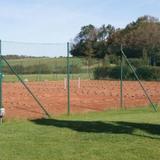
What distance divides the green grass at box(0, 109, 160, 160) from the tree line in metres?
40.2

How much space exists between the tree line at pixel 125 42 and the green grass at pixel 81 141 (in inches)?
1583

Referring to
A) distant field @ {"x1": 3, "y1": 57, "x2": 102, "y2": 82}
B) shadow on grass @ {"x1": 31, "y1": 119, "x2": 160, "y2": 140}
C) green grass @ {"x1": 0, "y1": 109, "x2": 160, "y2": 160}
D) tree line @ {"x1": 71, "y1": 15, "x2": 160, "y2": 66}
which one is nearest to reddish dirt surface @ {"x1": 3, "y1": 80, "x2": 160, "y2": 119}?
shadow on grass @ {"x1": 31, "y1": 119, "x2": 160, "y2": 140}

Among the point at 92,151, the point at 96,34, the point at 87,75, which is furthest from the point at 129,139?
the point at 96,34

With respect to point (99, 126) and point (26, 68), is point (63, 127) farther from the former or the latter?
point (26, 68)

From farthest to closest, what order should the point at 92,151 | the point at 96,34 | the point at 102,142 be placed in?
the point at 96,34 → the point at 102,142 → the point at 92,151

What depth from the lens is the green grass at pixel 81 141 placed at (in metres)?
9.30

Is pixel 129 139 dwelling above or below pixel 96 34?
below

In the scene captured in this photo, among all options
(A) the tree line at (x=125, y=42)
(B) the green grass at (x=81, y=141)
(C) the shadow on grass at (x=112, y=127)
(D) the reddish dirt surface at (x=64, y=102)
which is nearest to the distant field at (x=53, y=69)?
(A) the tree line at (x=125, y=42)

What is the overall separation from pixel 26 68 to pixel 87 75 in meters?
8.61

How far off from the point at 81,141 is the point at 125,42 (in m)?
75.4

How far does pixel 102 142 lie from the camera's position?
1067cm

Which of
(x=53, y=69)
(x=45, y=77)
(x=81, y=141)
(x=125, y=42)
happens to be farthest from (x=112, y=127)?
(x=125, y=42)

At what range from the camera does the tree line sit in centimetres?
6409

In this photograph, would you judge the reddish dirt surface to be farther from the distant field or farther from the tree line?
the tree line
